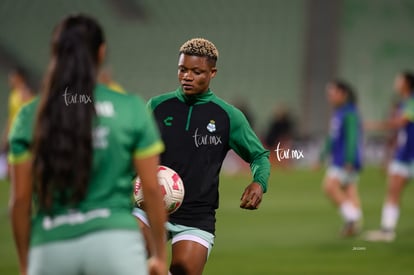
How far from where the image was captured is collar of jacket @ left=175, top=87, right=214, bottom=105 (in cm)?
634

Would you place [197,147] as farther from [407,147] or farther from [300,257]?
[407,147]

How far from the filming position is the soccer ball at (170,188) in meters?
5.90

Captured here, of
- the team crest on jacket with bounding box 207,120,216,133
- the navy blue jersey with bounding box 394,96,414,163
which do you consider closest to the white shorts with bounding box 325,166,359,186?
the navy blue jersey with bounding box 394,96,414,163

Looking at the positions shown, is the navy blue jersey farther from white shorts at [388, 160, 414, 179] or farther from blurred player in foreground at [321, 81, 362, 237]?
blurred player in foreground at [321, 81, 362, 237]

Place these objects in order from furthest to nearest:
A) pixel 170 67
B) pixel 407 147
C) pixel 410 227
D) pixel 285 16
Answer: pixel 285 16, pixel 170 67, pixel 410 227, pixel 407 147

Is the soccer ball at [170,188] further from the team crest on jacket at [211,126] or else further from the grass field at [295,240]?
the grass field at [295,240]

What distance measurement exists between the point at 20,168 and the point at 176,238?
2.36 metres

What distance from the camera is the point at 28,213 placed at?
3.93 metres

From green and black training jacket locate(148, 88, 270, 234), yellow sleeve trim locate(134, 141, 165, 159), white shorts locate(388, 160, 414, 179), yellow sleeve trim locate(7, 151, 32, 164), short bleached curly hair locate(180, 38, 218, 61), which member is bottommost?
yellow sleeve trim locate(7, 151, 32, 164)

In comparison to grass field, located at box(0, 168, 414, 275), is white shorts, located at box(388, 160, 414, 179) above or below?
above

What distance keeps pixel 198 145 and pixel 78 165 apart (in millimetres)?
2407

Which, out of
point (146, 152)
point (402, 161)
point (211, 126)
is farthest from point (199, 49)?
point (402, 161)

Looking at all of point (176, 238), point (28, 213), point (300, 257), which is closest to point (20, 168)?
point (28, 213)

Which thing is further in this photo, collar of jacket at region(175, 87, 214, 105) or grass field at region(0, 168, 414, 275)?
grass field at region(0, 168, 414, 275)
